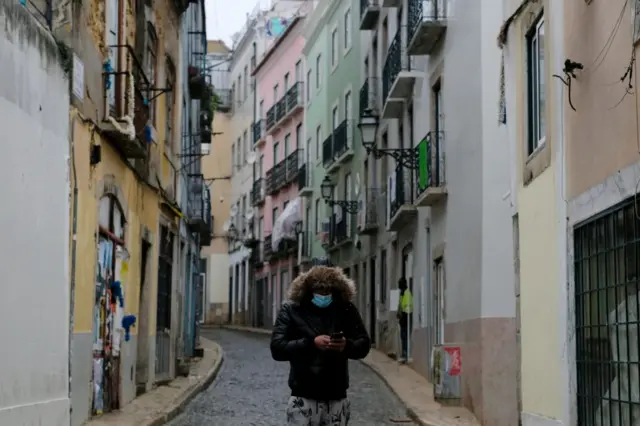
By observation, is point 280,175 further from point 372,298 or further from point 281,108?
point 372,298

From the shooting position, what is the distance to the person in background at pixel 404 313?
22.9 metres

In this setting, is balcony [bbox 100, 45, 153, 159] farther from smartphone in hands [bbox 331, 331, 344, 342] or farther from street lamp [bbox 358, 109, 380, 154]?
smartphone in hands [bbox 331, 331, 344, 342]

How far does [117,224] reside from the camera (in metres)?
15.2

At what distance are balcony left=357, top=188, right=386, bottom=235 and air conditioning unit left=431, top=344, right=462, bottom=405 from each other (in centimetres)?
1224

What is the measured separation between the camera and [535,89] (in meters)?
11.3

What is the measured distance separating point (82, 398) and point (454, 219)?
7.14m

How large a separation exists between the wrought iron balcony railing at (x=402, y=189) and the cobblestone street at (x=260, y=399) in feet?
11.6

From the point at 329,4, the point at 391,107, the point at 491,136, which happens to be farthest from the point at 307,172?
the point at 491,136

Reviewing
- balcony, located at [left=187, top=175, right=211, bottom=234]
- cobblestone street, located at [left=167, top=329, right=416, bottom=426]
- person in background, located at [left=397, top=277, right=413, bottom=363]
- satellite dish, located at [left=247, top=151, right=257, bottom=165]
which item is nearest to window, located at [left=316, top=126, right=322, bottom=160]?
satellite dish, located at [left=247, top=151, right=257, bottom=165]

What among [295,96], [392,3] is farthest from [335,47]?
[392,3]

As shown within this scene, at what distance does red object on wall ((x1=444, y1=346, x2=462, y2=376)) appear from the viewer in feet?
52.1

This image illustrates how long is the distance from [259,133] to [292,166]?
6.90 metres

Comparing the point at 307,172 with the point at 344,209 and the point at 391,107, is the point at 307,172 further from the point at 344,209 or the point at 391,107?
the point at 391,107

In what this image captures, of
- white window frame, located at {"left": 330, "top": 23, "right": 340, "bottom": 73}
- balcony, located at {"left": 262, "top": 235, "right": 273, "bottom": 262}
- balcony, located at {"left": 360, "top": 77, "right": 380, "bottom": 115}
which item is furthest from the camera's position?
balcony, located at {"left": 262, "top": 235, "right": 273, "bottom": 262}
